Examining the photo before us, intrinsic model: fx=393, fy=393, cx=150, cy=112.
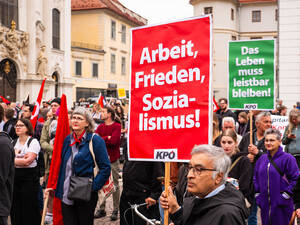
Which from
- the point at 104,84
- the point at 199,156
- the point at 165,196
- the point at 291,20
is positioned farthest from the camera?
the point at 104,84

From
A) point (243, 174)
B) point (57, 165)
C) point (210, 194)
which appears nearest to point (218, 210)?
point (210, 194)

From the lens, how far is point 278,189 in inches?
201

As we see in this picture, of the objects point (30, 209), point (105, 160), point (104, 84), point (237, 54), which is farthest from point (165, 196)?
point (104, 84)

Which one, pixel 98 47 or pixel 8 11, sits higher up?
pixel 8 11

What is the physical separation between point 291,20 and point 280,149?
1531cm

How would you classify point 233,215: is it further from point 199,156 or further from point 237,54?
point 237,54

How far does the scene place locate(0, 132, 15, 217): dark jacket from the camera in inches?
168

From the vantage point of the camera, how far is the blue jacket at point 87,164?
4.55 metres

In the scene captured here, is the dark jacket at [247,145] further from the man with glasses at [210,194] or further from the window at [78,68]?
the window at [78,68]

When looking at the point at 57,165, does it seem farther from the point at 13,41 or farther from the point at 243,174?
the point at 13,41

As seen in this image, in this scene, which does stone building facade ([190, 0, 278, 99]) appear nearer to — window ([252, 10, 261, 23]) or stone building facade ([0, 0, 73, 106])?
window ([252, 10, 261, 23])

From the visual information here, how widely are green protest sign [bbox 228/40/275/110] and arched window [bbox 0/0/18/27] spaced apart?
2393 centimetres

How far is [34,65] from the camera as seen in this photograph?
3025 centimetres

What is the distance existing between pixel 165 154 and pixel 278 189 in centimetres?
220
